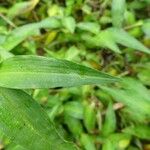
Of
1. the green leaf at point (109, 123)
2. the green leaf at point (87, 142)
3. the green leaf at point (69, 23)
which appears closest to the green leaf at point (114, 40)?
the green leaf at point (69, 23)

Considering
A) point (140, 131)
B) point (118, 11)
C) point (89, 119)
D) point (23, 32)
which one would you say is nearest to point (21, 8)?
point (23, 32)

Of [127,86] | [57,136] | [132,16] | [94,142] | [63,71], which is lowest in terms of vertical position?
[94,142]

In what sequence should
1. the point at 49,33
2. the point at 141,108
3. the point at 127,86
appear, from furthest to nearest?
the point at 49,33 → the point at 127,86 → the point at 141,108

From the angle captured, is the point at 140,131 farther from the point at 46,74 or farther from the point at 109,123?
the point at 46,74

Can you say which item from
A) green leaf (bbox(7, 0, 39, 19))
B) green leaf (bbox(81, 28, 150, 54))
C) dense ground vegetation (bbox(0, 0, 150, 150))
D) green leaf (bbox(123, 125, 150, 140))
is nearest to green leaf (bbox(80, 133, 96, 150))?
dense ground vegetation (bbox(0, 0, 150, 150))

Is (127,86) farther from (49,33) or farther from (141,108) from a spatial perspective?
(49,33)

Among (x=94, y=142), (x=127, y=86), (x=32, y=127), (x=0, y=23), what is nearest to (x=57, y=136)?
(x=32, y=127)
